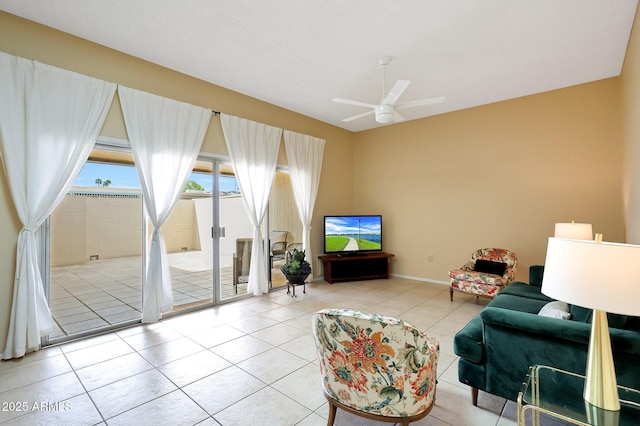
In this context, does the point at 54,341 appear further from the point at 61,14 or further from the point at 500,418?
the point at 500,418

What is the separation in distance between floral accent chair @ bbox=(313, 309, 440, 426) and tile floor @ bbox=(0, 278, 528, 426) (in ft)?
1.37

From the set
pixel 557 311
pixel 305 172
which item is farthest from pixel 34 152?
pixel 557 311

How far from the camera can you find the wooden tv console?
5.67m

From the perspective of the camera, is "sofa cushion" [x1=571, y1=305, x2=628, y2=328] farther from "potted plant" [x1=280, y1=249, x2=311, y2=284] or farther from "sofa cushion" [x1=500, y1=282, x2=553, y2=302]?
"potted plant" [x1=280, y1=249, x2=311, y2=284]

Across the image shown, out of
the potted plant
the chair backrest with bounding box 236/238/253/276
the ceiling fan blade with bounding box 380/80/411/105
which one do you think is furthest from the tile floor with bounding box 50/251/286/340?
the ceiling fan blade with bounding box 380/80/411/105

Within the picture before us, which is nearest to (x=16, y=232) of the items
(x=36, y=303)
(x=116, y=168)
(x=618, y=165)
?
(x=36, y=303)

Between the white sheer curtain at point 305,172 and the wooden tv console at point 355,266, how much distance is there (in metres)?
0.45

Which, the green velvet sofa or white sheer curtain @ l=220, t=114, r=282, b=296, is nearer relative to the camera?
the green velvet sofa

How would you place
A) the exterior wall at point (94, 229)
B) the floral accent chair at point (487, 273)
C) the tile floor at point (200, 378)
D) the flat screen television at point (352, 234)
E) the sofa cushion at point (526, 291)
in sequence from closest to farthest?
1. the tile floor at point (200, 378)
2. the exterior wall at point (94, 229)
3. the sofa cushion at point (526, 291)
4. the floral accent chair at point (487, 273)
5. the flat screen television at point (352, 234)

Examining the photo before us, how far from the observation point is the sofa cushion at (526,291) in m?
3.29

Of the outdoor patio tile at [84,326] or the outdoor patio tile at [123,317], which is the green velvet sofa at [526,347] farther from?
the outdoor patio tile at [84,326]

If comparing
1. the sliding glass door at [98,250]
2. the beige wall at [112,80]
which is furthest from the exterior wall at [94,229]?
the beige wall at [112,80]

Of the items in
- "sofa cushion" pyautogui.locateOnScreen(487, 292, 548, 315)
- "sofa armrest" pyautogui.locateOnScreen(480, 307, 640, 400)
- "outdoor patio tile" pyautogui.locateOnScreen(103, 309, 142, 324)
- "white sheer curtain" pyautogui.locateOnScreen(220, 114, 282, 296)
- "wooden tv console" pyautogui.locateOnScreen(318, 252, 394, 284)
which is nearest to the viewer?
"sofa armrest" pyautogui.locateOnScreen(480, 307, 640, 400)

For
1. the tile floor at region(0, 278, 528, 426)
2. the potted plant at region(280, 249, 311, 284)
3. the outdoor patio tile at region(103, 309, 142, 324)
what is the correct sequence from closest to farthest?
the tile floor at region(0, 278, 528, 426)
the outdoor patio tile at region(103, 309, 142, 324)
the potted plant at region(280, 249, 311, 284)
